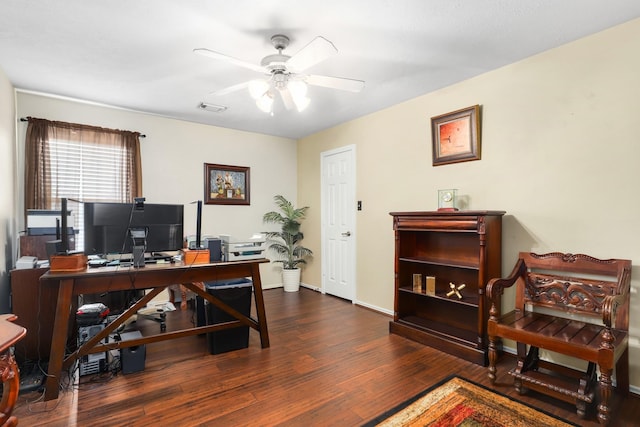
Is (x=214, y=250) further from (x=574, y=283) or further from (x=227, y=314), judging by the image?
(x=574, y=283)

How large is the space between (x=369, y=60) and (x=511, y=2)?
109 centimetres

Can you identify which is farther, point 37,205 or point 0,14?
point 37,205

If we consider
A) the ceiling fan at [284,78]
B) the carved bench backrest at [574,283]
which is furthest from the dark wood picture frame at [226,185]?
the carved bench backrest at [574,283]

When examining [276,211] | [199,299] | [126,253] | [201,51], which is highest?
[201,51]

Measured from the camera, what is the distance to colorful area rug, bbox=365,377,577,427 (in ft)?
6.28

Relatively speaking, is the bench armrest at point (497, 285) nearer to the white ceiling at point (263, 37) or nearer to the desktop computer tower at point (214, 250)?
the white ceiling at point (263, 37)

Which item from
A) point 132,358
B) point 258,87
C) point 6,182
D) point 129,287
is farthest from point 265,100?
point 6,182

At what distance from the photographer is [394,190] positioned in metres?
3.96

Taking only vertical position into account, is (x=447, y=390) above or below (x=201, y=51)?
below

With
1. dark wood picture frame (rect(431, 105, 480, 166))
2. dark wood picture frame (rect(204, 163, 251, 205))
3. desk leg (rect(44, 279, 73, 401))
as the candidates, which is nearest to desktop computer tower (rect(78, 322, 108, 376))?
desk leg (rect(44, 279, 73, 401))

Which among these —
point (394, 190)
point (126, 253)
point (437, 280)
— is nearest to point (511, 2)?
point (394, 190)

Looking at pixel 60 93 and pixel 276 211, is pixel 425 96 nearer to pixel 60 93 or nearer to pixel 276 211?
pixel 276 211

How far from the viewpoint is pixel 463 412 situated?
79.4 inches

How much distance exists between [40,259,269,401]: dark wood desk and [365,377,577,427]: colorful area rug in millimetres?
1452
